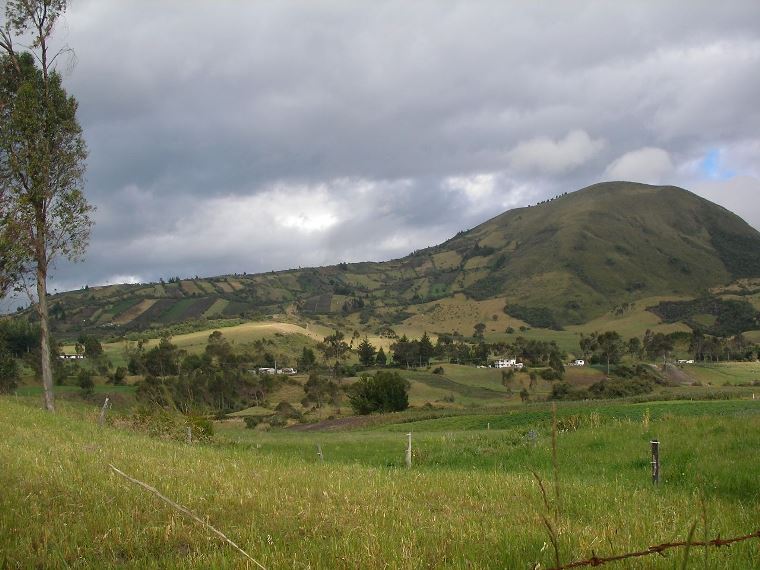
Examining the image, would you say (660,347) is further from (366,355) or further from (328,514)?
(328,514)

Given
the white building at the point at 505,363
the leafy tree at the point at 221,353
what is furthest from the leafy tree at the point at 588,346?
the leafy tree at the point at 221,353

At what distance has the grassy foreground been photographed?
575 centimetres

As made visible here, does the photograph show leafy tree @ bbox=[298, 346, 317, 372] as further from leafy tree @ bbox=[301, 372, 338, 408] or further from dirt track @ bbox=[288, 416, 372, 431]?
dirt track @ bbox=[288, 416, 372, 431]

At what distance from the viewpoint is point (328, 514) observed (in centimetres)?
770

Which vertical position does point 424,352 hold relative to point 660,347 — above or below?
above

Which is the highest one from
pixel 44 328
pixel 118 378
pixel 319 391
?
pixel 44 328

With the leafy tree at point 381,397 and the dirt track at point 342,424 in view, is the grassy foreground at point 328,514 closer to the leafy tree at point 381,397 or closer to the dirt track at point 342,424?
the dirt track at point 342,424

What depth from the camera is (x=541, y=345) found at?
161250mm

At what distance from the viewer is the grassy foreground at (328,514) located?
5754 millimetres

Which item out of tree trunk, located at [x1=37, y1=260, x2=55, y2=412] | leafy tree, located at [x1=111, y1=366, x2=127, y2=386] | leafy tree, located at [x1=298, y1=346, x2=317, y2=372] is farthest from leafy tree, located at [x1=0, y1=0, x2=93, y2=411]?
leafy tree, located at [x1=298, y1=346, x2=317, y2=372]

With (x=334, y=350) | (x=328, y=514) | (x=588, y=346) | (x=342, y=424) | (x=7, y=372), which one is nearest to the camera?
(x=328, y=514)

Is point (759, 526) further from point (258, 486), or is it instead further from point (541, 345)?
point (541, 345)

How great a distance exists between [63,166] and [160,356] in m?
94.1

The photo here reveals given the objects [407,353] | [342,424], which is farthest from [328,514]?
[407,353]
